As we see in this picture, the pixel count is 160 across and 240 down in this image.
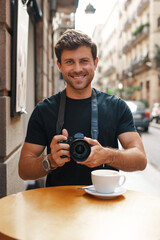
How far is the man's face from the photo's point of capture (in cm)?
244

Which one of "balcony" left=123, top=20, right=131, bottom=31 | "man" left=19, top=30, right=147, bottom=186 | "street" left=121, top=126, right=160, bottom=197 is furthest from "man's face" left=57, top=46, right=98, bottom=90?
"balcony" left=123, top=20, right=131, bottom=31

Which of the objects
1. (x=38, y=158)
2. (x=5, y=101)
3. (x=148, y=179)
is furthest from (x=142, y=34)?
(x=38, y=158)

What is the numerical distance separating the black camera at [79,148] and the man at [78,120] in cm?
47

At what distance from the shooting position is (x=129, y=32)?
4341cm

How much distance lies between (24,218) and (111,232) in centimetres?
41

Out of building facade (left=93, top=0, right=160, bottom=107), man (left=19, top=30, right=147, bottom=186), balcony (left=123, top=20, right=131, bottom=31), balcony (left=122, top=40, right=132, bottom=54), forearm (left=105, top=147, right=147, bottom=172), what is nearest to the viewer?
forearm (left=105, top=147, right=147, bottom=172)

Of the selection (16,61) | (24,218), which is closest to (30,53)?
(16,61)

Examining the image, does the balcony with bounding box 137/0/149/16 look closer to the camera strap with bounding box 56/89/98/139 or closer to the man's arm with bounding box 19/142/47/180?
the camera strap with bounding box 56/89/98/139

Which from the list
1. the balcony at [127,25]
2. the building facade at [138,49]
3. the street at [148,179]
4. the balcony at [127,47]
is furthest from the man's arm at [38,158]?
the balcony at [127,25]

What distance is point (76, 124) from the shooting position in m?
2.47

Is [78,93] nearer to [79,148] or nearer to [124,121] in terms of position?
[124,121]

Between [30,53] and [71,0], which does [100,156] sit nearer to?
[30,53]

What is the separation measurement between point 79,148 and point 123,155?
48cm

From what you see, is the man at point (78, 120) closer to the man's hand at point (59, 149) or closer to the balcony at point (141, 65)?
the man's hand at point (59, 149)
